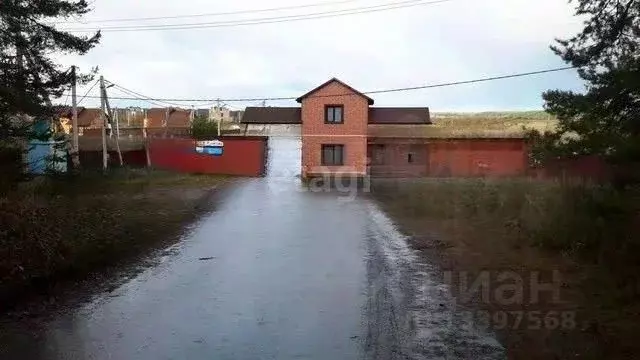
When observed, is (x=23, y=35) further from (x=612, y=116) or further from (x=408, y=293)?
(x=612, y=116)

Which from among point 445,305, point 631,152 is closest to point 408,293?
point 445,305

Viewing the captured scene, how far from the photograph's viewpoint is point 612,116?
8891mm

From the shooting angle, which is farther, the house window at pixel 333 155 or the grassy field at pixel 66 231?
the house window at pixel 333 155

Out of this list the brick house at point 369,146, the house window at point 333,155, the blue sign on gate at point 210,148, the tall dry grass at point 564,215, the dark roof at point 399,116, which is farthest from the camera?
the dark roof at point 399,116

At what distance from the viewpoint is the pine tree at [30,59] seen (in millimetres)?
10414

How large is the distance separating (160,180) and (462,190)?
16351 mm

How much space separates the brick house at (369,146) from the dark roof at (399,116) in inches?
75.5

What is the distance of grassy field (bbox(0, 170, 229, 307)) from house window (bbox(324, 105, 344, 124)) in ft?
80.9

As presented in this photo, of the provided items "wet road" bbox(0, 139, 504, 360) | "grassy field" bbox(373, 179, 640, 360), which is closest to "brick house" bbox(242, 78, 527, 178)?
"grassy field" bbox(373, 179, 640, 360)

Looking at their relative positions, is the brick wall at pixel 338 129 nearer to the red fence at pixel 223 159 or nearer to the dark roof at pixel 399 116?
the dark roof at pixel 399 116

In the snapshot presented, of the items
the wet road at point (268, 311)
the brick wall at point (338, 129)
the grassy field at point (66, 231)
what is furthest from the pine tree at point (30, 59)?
the brick wall at point (338, 129)

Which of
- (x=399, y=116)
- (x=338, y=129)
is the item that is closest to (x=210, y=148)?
(x=338, y=129)

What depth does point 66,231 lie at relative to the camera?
37.4ft

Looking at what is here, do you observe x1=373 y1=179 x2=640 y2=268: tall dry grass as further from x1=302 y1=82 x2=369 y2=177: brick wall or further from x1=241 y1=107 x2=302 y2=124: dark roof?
→ x1=241 y1=107 x2=302 y2=124: dark roof
